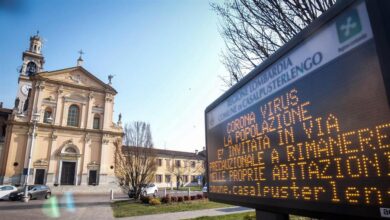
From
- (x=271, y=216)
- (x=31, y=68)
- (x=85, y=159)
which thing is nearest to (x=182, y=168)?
(x=85, y=159)

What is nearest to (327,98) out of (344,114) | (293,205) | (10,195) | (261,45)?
(344,114)

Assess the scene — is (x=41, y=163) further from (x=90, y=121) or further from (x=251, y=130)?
(x=251, y=130)

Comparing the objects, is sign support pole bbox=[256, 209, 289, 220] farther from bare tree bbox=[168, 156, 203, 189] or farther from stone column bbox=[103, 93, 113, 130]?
bare tree bbox=[168, 156, 203, 189]

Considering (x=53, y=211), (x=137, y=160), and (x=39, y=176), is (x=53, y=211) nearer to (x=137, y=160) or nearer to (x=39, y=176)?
(x=137, y=160)

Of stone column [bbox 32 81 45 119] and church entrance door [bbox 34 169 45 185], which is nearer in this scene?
church entrance door [bbox 34 169 45 185]

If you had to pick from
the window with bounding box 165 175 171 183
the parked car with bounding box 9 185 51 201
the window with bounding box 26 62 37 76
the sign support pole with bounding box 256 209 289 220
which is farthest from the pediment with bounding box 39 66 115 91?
the sign support pole with bounding box 256 209 289 220

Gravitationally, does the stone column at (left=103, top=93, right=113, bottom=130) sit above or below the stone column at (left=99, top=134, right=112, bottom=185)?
above

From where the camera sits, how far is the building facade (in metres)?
59.2

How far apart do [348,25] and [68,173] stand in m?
39.0

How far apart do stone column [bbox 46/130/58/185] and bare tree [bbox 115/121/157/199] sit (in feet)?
47.4

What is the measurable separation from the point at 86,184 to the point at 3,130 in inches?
720

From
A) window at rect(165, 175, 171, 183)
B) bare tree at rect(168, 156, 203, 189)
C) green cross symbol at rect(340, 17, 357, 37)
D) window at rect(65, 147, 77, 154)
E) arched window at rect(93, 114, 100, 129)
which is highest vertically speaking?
arched window at rect(93, 114, 100, 129)

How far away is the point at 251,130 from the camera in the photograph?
344 centimetres

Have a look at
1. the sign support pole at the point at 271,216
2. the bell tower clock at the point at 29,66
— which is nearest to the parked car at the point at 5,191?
the sign support pole at the point at 271,216
